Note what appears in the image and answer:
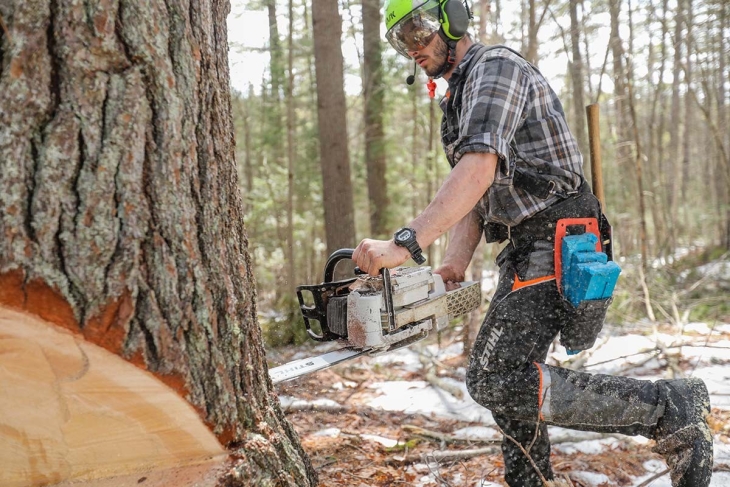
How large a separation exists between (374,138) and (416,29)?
645cm

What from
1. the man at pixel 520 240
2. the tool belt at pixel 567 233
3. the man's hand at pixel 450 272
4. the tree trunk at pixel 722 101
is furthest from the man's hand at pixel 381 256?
the tree trunk at pixel 722 101

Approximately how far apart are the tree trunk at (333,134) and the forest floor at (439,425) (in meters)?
1.80

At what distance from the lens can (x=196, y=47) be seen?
5.01ft

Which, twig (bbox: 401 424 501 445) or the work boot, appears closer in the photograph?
the work boot

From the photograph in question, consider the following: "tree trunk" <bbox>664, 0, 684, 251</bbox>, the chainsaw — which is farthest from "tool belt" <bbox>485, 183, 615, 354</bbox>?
"tree trunk" <bbox>664, 0, 684, 251</bbox>

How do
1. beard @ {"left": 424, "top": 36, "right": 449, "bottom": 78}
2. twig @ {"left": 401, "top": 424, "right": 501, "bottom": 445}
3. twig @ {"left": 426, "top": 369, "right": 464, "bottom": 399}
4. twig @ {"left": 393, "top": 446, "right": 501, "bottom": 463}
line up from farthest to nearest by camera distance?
twig @ {"left": 426, "top": 369, "right": 464, "bottom": 399} → twig @ {"left": 401, "top": 424, "right": 501, "bottom": 445} → twig @ {"left": 393, "top": 446, "right": 501, "bottom": 463} → beard @ {"left": 424, "top": 36, "right": 449, "bottom": 78}

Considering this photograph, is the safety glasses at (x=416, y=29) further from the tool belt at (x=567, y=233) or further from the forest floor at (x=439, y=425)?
the forest floor at (x=439, y=425)

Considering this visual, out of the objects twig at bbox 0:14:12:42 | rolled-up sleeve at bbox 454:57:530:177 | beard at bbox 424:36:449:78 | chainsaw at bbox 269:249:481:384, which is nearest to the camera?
twig at bbox 0:14:12:42

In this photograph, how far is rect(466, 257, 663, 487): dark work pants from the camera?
216 cm

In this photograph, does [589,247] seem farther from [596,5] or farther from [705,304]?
[596,5]

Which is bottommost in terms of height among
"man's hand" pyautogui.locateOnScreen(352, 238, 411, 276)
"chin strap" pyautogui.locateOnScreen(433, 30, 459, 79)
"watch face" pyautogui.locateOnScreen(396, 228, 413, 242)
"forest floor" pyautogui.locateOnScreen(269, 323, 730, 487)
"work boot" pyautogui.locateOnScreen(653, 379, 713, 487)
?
"forest floor" pyautogui.locateOnScreen(269, 323, 730, 487)

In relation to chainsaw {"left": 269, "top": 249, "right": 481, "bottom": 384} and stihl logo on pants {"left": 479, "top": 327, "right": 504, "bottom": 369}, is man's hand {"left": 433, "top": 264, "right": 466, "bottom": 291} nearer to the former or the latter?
chainsaw {"left": 269, "top": 249, "right": 481, "bottom": 384}

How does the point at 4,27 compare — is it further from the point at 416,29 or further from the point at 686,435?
the point at 686,435

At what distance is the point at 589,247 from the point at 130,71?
1910 mm
